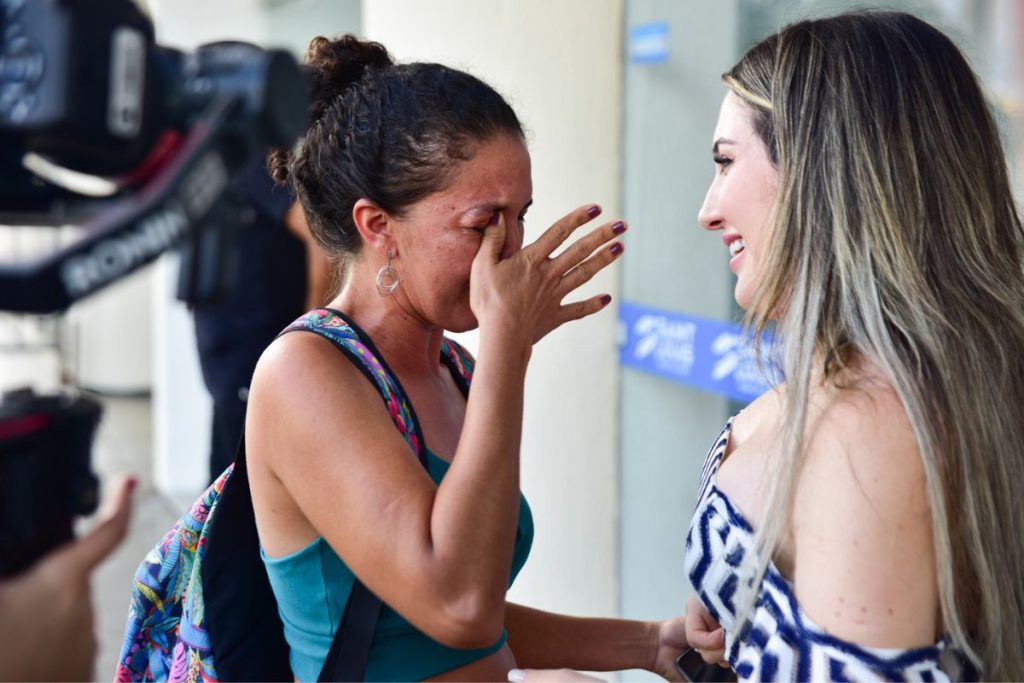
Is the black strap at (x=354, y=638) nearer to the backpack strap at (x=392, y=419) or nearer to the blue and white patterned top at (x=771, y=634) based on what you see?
the backpack strap at (x=392, y=419)

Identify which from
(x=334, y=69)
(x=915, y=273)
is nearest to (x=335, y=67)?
(x=334, y=69)

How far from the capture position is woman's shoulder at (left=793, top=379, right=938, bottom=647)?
1.33 metres

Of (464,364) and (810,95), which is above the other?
(810,95)

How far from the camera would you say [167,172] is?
0.90 m

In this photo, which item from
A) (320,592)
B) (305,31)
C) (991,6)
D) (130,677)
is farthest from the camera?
(305,31)

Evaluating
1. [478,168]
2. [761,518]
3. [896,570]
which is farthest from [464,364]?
[896,570]

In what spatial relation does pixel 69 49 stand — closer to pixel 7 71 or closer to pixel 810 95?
pixel 7 71

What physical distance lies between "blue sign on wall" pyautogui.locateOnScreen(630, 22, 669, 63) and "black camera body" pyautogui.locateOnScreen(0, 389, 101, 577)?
281cm

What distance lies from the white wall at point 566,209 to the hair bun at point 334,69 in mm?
1729

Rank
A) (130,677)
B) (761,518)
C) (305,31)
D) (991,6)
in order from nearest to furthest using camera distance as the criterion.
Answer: (761,518)
(130,677)
(991,6)
(305,31)

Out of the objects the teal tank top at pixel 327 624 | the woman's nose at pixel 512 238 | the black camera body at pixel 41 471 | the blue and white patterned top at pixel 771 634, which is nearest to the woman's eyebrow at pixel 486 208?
the woman's nose at pixel 512 238

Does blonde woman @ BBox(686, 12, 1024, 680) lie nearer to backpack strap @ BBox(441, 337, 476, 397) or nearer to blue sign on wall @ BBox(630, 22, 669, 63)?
backpack strap @ BBox(441, 337, 476, 397)

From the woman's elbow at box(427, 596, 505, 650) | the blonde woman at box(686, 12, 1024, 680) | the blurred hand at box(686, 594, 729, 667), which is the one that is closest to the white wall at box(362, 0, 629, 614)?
the blurred hand at box(686, 594, 729, 667)

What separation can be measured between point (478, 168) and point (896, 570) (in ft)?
2.74
